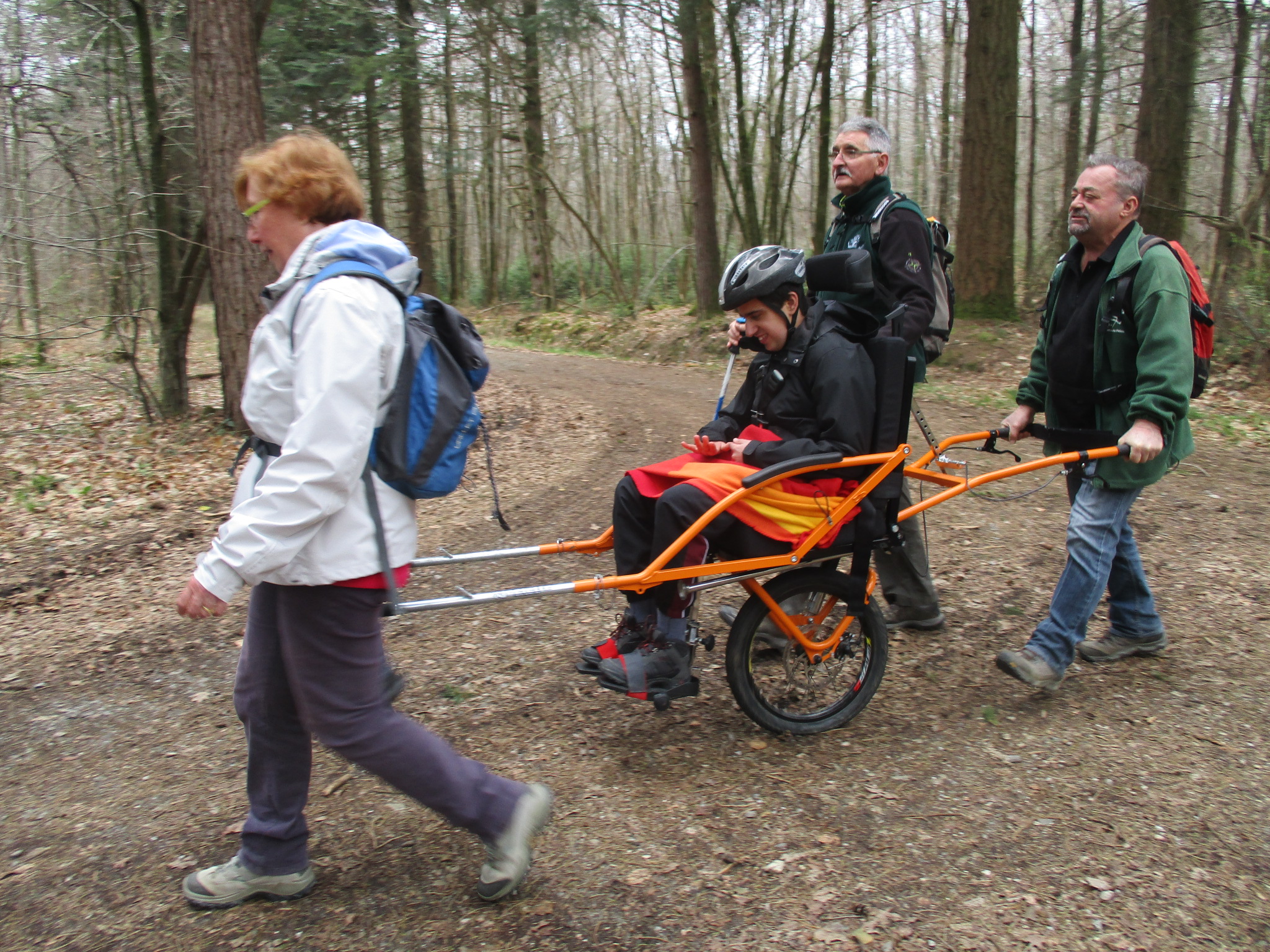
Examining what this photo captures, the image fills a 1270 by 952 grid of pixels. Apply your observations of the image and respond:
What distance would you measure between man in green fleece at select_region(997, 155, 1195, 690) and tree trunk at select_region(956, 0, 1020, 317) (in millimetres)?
9213

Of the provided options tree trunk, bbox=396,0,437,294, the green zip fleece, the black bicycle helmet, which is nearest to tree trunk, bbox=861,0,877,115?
tree trunk, bbox=396,0,437,294

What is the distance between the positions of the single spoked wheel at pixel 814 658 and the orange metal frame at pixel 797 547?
3cm

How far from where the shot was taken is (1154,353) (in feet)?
12.0

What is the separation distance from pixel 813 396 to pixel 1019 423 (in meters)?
1.34

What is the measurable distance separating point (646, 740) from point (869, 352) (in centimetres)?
178

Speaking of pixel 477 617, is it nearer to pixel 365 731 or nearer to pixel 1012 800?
pixel 365 731

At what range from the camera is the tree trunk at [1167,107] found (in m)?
11.0

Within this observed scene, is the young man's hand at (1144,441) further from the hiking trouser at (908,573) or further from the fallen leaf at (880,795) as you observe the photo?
the fallen leaf at (880,795)

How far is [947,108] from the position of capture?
23.3m

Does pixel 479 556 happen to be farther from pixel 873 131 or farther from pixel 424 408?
pixel 873 131

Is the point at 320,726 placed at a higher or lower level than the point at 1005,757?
higher

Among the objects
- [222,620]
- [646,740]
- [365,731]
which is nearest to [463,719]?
[646,740]

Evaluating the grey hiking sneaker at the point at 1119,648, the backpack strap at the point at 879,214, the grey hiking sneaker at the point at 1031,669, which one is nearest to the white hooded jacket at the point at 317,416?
the backpack strap at the point at 879,214

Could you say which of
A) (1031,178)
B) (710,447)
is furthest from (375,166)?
(710,447)
